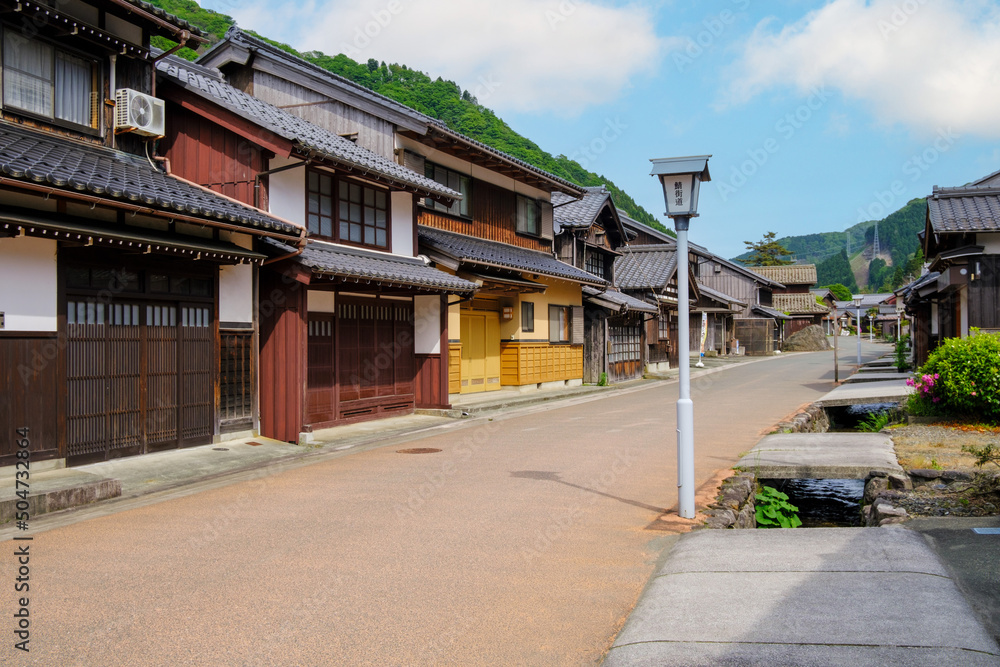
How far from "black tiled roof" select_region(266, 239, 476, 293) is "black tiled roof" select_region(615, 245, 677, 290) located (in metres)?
18.6

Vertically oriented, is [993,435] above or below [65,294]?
below

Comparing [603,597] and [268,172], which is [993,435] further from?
[268,172]

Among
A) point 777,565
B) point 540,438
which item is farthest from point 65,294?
point 777,565

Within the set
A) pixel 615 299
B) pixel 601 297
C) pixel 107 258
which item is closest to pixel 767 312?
pixel 615 299

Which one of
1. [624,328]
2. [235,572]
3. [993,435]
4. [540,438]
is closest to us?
[235,572]

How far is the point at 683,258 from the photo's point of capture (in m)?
7.51

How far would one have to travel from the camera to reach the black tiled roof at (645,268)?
110ft

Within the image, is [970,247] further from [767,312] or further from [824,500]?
[767,312]

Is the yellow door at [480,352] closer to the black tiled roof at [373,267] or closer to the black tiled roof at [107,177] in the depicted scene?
the black tiled roof at [373,267]

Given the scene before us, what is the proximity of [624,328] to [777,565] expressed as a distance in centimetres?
2435

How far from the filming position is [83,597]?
5.25m

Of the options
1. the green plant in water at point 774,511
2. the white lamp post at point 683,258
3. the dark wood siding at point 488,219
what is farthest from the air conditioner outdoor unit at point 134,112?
the green plant in water at point 774,511

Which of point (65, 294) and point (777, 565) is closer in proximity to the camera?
point (777, 565)

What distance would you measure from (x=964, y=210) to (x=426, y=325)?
12.2m
